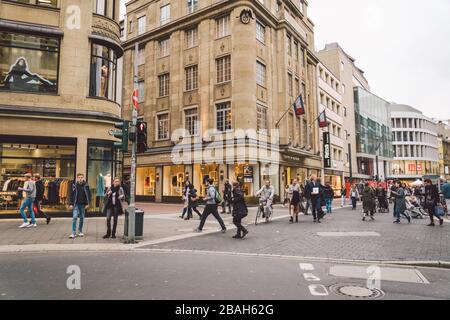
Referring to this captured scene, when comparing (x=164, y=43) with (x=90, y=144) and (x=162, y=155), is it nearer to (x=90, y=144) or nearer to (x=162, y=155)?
(x=162, y=155)

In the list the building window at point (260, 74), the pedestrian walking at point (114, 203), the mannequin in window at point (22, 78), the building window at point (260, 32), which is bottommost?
the pedestrian walking at point (114, 203)

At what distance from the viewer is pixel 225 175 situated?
26141 millimetres

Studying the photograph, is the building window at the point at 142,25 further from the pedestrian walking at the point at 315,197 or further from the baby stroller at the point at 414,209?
the baby stroller at the point at 414,209

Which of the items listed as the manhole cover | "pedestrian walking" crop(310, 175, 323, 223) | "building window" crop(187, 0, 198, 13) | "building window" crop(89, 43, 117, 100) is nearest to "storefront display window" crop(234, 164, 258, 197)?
"pedestrian walking" crop(310, 175, 323, 223)

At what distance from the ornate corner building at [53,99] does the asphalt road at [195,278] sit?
874 centimetres

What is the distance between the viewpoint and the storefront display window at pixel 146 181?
1262 inches

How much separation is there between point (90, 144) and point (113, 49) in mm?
5658

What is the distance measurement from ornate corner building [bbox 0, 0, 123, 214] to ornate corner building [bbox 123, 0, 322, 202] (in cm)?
1133

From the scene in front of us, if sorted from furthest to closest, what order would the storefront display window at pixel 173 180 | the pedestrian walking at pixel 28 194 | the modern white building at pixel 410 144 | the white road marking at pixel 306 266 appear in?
the modern white building at pixel 410 144 → the storefront display window at pixel 173 180 → the pedestrian walking at pixel 28 194 → the white road marking at pixel 306 266

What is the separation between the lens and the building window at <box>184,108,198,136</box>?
1150 inches

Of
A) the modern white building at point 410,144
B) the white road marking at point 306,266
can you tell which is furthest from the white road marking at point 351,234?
the modern white building at point 410,144

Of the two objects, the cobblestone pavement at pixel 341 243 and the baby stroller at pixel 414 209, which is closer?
the cobblestone pavement at pixel 341 243

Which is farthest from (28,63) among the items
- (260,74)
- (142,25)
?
(142,25)
